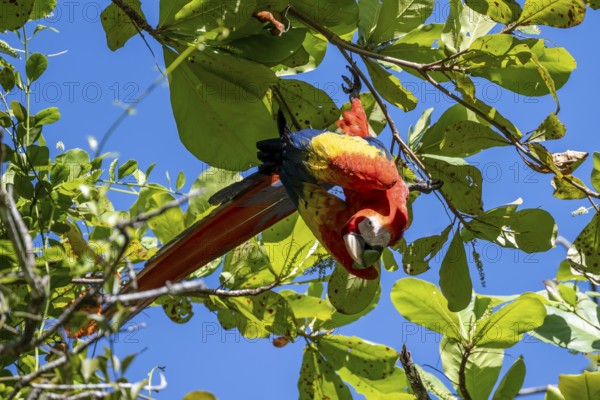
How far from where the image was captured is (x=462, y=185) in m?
2.54

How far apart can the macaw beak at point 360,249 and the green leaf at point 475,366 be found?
0.65 meters

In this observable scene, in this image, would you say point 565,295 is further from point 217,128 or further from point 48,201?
point 48,201

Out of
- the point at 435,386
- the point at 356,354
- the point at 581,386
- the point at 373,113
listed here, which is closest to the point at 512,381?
the point at 435,386

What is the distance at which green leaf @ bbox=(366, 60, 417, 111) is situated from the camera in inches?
97.5

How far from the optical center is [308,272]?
268 cm

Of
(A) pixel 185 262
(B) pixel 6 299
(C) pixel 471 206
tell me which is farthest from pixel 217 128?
(B) pixel 6 299

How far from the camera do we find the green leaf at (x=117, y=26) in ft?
7.53

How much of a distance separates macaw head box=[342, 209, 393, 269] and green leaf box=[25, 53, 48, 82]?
0.94 m

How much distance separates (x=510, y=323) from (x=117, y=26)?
149cm

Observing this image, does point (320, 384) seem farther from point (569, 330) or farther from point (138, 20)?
point (138, 20)

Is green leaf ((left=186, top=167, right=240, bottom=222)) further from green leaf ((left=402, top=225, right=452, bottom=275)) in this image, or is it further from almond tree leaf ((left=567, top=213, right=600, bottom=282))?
almond tree leaf ((left=567, top=213, right=600, bottom=282))

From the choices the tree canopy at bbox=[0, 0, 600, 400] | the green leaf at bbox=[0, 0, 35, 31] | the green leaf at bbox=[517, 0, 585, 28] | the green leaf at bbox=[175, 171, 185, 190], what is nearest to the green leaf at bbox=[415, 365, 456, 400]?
the tree canopy at bbox=[0, 0, 600, 400]

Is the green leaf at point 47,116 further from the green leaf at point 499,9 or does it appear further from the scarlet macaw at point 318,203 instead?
the green leaf at point 499,9

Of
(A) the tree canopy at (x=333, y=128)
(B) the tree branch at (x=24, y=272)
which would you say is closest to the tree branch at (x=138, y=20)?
(A) the tree canopy at (x=333, y=128)
